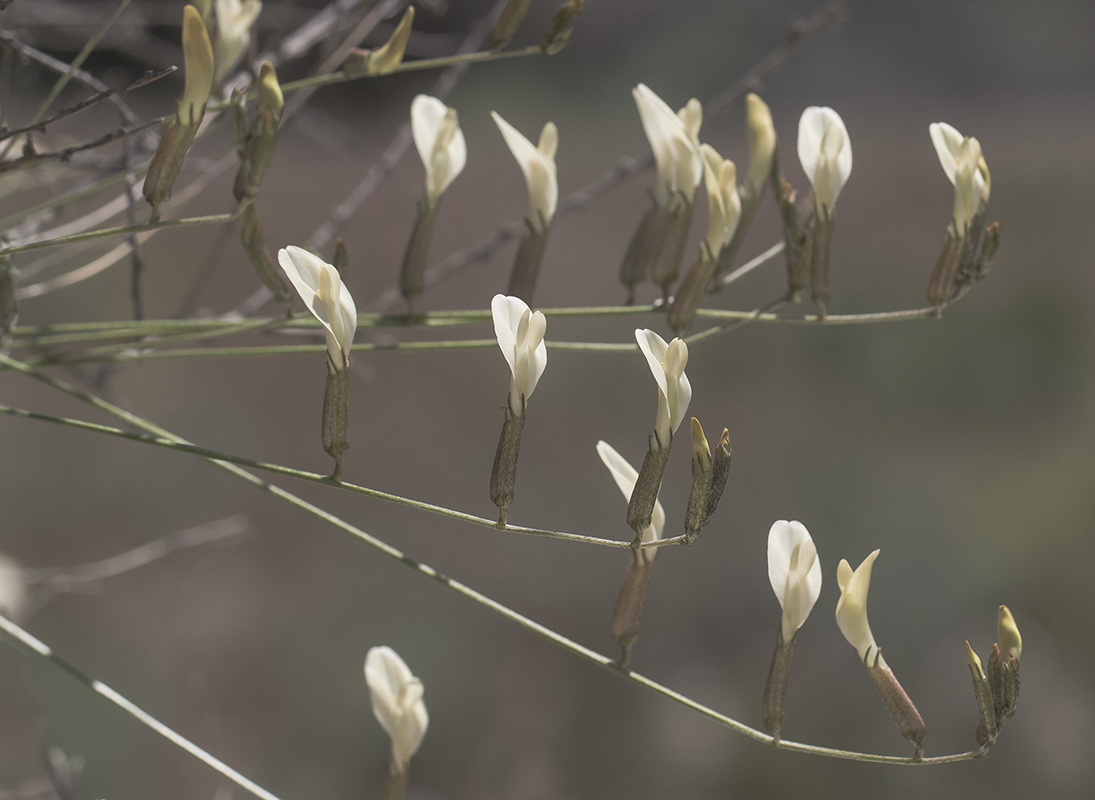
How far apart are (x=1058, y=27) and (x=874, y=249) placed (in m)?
0.60

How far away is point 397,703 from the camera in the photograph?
216mm

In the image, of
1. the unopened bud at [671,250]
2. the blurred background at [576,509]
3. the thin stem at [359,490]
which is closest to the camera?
the thin stem at [359,490]

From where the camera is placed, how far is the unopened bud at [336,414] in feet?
0.57

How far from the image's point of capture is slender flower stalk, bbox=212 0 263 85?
242mm

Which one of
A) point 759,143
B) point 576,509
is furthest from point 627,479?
point 576,509

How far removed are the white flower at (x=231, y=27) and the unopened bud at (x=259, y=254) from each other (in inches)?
2.0

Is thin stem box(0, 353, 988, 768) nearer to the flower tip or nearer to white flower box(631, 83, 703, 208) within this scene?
the flower tip

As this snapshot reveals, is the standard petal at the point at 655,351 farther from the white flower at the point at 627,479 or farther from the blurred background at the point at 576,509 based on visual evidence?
the blurred background at the point at 576,509

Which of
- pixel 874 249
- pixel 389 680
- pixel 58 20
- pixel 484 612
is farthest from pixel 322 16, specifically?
pixel 874 249

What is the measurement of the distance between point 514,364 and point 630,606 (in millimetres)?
86

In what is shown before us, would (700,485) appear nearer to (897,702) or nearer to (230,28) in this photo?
(897,702)

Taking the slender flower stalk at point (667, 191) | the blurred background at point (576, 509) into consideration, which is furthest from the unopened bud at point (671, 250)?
the blurred background at point (576, 509)

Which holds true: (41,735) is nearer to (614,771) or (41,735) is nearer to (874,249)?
(614,771)

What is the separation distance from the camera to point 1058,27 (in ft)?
4.67
